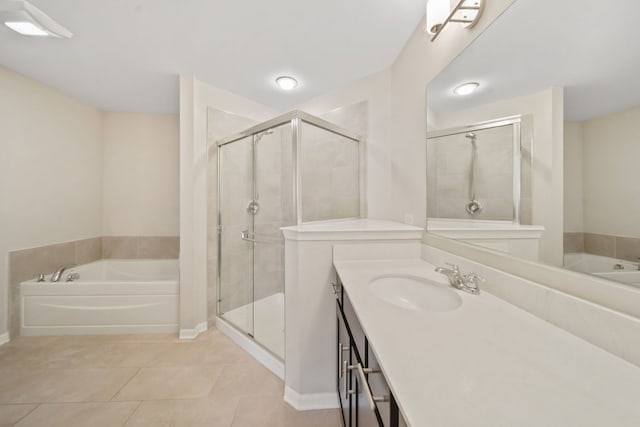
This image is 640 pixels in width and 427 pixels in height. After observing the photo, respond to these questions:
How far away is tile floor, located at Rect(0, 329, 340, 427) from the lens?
125 cm

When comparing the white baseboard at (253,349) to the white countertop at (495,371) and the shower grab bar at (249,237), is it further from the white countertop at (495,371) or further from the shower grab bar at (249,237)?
the white countertop at (495,371)

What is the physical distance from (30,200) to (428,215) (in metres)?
3.36

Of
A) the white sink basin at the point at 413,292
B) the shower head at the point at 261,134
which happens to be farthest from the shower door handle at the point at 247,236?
the white sink basin at the point at 413,292

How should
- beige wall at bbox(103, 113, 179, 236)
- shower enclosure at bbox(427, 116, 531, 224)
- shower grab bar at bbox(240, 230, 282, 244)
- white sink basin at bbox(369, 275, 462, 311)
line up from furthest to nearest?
1. beige wall at bbox(103, 113, 179, 236)
2. shower grab bar at bbox(240, 230, 282, 244)
3. white sink basin at bbox(369, 275, 462, 311)
4. shower enclosure at bbox(427, 116, 531, 224)

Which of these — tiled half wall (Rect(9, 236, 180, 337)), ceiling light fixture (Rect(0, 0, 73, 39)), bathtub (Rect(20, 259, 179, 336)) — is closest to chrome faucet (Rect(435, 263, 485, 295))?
bathtub (Rect(20, 259, 179, 336))

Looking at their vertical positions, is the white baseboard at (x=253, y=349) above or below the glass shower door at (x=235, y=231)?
below

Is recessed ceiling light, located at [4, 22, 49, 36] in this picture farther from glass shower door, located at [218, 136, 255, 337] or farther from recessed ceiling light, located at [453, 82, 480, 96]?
recessed ceiling light, located at [453, 82, 480, 96]

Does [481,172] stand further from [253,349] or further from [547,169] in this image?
[253,349]

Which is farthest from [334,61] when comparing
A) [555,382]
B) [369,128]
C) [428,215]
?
[555,382]

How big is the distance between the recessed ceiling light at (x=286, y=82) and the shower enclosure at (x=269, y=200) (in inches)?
22.5

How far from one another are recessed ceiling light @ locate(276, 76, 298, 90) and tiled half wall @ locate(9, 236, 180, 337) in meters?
2.22

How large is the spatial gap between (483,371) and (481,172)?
0.85m

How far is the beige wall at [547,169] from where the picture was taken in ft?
2.24

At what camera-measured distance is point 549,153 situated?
2.32 feet
